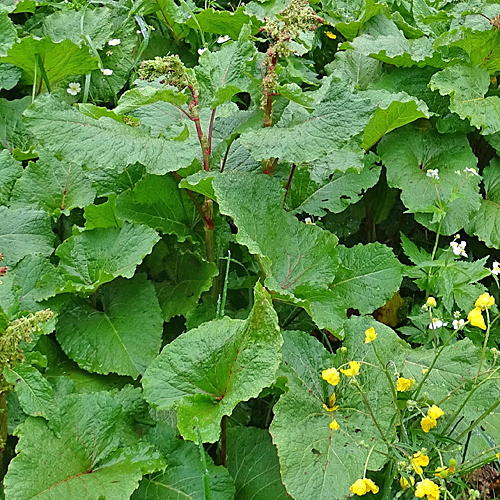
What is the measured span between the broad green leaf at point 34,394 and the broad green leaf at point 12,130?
4.02 ft

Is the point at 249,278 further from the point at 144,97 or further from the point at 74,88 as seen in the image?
the point at 74,88

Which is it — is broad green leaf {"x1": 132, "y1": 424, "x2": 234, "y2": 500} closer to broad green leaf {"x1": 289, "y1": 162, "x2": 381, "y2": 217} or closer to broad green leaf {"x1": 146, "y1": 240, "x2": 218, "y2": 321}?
broad green leaf {"x1": 146, "y1": 240, "x2": 218, "y2": 321}

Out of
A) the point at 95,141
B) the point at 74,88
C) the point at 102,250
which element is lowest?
the point at 102,250

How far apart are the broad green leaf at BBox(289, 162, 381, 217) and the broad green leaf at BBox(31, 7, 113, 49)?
1224mm

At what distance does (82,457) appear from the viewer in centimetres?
132

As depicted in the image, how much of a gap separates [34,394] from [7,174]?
3.09 feet

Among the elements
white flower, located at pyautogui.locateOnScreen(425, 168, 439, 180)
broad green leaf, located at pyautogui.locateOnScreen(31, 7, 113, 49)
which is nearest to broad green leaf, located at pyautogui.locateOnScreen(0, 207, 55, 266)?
broad green leaf, located at pyautogui.locateOnScreen(31, 7, 113, 49)

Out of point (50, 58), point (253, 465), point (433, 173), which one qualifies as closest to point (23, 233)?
point (50, 58)

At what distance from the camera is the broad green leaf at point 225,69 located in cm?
166

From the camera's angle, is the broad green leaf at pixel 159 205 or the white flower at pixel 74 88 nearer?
the broad green leaf at pixel 159 205

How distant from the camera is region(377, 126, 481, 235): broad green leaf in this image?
81.7 inches

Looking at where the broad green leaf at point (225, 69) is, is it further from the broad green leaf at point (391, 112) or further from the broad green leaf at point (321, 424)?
the broad green leaf at point (321, 424)

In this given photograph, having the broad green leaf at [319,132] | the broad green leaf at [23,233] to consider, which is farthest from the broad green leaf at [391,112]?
the broad green leaf at [23,233]

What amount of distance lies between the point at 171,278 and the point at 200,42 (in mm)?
1328
